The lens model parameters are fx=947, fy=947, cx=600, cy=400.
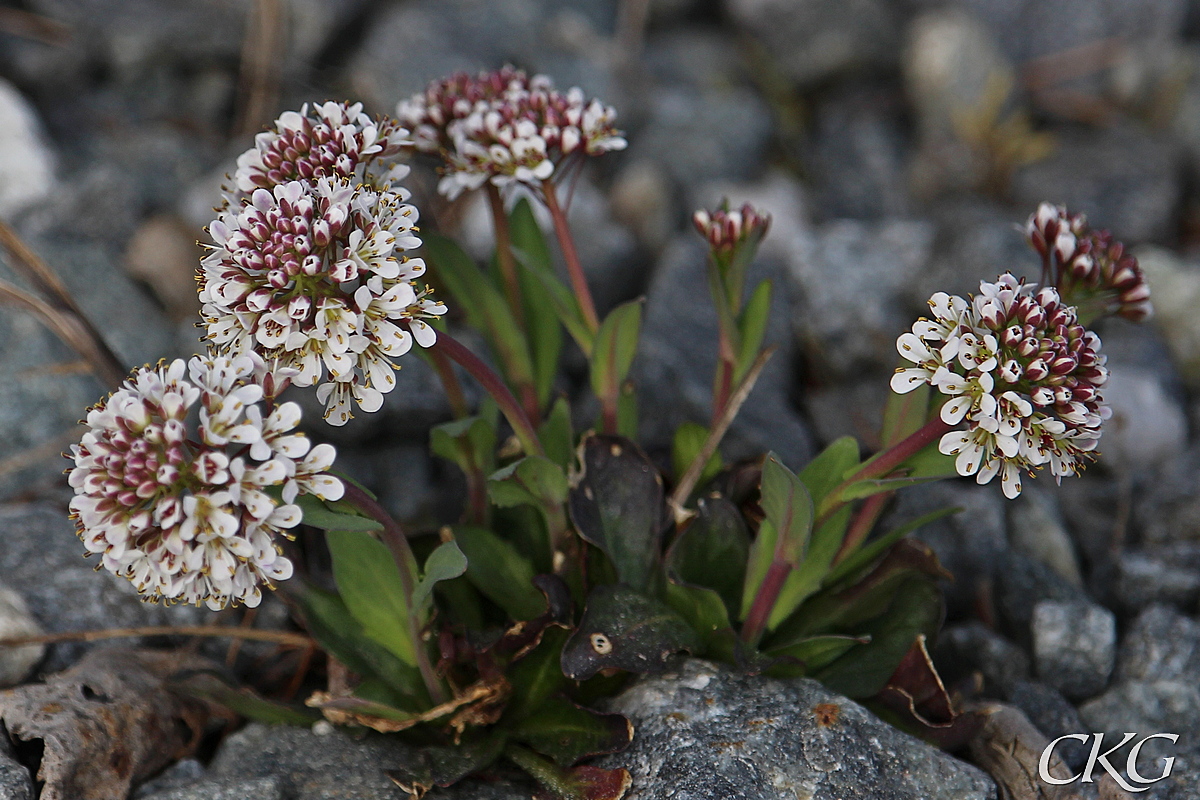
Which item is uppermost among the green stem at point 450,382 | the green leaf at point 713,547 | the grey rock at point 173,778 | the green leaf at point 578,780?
the green stem at point 450,382

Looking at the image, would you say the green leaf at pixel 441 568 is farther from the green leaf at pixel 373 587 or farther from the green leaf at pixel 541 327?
the green leaf at pixel 541 327

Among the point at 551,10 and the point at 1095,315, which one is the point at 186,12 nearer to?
the point at 551,10

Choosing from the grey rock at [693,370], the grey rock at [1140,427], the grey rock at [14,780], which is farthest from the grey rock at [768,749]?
the grey rock at [1140,427]

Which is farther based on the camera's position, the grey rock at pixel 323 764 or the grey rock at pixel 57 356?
the grey rock at pixel 57 356

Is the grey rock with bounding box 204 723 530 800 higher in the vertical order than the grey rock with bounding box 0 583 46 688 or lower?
lower

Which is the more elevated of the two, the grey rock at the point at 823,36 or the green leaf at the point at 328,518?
the grey rock at the point at 823,36

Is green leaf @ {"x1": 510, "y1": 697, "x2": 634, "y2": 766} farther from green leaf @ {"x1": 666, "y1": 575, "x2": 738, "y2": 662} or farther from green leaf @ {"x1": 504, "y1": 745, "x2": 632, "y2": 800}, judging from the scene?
green leaf @ {"x1": 666, "y1": 575, "x2": 738, "y2": 662}

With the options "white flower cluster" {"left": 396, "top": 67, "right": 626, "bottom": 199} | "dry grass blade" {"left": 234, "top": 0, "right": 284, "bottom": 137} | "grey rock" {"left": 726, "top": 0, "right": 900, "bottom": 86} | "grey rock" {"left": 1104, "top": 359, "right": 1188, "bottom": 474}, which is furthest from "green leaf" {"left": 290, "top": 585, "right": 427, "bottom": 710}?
"grey rock" {"left": 726, "top": 0, "right": 900, "bottom": 86}
